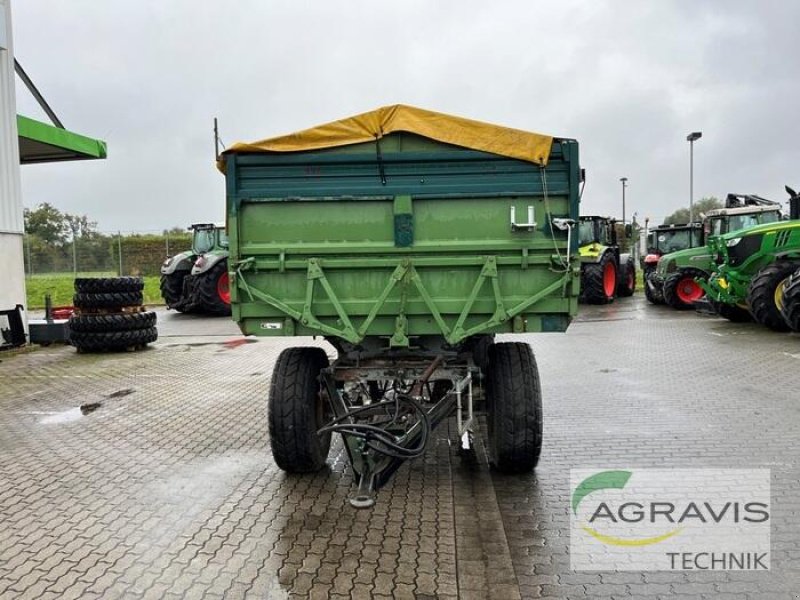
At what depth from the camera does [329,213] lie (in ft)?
14.6

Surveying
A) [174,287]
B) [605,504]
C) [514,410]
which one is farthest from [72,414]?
[174,287]

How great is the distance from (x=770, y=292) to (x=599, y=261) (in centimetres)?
637

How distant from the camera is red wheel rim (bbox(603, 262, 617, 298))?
720 inches

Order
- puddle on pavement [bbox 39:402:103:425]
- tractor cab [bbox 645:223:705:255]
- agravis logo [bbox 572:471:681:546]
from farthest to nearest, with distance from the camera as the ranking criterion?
1. tractor cab [bbox 645:223:705:255]
2. puddle on pavement [bbox 39:402:103:425]
3. agravis logo [bbox 572:471:681:546]

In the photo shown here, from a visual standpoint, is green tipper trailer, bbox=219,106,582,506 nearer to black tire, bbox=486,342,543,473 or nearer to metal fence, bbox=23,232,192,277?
black tire, bbox=486,342,543,473

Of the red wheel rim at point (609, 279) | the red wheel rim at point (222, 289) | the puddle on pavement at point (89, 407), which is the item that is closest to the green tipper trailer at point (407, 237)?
the puddle on pavement at point (89, 407)

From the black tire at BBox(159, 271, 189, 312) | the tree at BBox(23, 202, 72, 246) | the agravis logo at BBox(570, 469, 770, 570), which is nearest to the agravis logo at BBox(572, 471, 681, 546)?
the agravis logo at BBox(570, 469, 770, 570)

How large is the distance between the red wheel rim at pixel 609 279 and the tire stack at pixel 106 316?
1208cm

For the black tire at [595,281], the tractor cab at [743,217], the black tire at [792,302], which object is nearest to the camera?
the black tire at [792,302]

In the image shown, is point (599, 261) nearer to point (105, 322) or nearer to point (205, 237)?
point (205, 237)

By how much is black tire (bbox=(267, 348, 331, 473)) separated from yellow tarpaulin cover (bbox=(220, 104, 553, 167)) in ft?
4.91

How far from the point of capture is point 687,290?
55.1 ft

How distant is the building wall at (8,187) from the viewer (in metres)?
11.6

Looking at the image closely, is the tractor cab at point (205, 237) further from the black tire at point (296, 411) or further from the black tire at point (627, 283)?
the black tire at point (296, 411)
